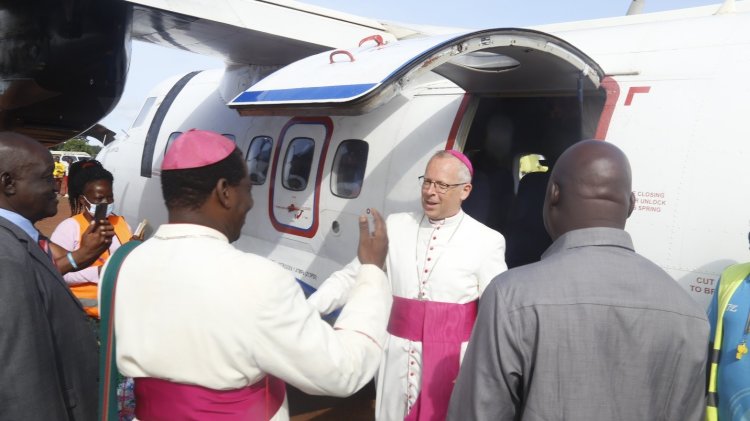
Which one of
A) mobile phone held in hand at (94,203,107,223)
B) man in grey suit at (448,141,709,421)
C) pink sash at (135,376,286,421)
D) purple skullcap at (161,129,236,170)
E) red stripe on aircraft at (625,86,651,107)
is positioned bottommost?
pink sash at (135,376,286,421)

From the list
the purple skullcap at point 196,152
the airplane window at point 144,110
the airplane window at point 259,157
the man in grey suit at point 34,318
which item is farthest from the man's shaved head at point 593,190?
the airplane window at point 144,110

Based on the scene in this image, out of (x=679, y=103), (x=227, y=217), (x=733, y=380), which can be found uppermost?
(x=679, y=103)

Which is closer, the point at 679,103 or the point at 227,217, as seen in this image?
the point at 227,217

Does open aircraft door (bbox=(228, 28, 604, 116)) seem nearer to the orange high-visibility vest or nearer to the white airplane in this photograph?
the white airplane

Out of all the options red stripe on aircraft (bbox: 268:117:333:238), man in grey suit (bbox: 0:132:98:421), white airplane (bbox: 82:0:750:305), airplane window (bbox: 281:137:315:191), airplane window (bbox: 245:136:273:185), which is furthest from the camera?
airplane window (bbox: 245:136:273:185)

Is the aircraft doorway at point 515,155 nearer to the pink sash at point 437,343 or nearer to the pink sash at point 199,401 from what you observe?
the pink sash at point 437,343

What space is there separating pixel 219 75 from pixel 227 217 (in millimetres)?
7387

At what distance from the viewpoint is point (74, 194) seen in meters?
4.67

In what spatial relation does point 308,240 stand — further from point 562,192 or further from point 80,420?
point 562,192

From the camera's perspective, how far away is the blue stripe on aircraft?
3923 mm

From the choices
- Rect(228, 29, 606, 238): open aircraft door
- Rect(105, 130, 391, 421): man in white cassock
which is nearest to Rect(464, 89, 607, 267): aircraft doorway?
Rect(228, 29, 606, 238): open aircraft door

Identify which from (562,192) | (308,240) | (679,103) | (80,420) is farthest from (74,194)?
(679,103)

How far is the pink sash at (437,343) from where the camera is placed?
3428mm

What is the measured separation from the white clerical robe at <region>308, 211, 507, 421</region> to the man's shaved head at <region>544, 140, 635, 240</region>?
1.57m
